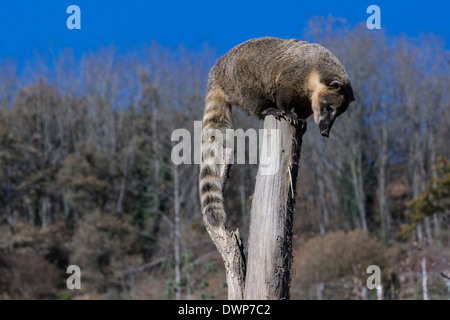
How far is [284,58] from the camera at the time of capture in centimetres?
586

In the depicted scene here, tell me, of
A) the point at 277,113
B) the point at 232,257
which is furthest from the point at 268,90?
the point at 232,257

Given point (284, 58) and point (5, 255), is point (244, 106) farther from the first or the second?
point (5, 255)

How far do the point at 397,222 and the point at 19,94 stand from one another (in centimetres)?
3296

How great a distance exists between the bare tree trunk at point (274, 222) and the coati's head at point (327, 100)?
0.53 m

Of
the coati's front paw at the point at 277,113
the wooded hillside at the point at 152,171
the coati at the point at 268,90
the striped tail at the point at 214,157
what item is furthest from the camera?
the wooded hillside at the point at 152,171

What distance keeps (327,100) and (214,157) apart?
4.10ft

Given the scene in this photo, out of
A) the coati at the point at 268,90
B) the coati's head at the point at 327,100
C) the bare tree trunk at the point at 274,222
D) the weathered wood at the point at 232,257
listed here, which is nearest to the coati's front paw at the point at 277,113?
the coati at the point at 268,90

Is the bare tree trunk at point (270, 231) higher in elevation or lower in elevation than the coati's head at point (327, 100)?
lower

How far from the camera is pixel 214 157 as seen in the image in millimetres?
5559

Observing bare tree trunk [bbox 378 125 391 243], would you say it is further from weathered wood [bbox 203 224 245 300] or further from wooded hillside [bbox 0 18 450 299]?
weathered wood [bbox 203 224 245 300]

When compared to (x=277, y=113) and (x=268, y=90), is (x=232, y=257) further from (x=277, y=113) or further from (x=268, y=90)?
(x=268, y=90)

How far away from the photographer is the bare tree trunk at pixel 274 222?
183 inches

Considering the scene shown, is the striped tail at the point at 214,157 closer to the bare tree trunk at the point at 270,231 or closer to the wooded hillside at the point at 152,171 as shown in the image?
the bare tree trunk at the point at 270,231

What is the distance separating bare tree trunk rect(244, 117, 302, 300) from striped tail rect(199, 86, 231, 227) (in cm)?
40
